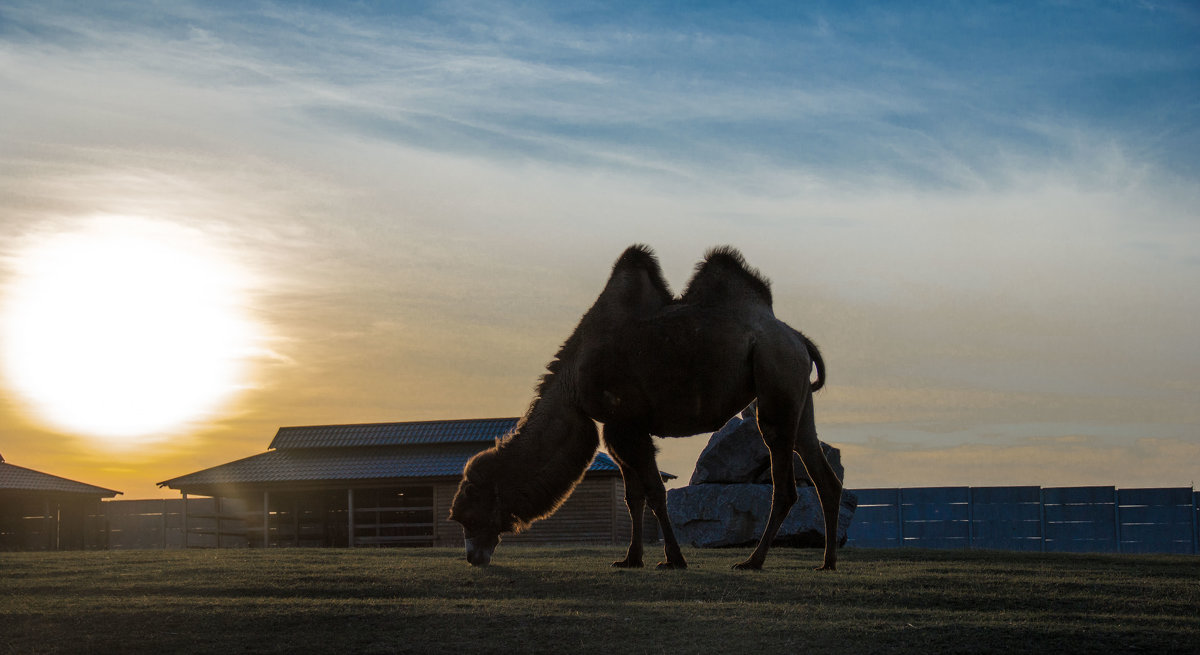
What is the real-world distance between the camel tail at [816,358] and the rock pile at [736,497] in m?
6.73

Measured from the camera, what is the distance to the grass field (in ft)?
22.1

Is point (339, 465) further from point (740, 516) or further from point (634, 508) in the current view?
point (634, 508)

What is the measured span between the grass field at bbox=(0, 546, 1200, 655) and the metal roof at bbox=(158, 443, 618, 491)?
86.5 ft

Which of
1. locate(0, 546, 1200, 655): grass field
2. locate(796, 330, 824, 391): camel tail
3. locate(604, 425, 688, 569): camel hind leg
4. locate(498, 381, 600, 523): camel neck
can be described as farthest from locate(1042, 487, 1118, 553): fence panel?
locate(498, 381, 600, 523): camel neck

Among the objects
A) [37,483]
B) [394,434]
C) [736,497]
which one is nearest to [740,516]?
[736,497]

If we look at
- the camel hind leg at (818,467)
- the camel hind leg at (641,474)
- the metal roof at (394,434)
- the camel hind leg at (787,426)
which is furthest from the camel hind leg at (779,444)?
the metal roof at (394,434)

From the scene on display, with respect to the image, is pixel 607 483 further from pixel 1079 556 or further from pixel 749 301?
pixel 749 301

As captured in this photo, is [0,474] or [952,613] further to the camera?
[0,474]

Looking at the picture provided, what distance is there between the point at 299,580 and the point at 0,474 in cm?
4109

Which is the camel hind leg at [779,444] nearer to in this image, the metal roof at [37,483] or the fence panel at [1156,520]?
the fence panel at [1156,520]

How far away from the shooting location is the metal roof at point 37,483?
44094mm

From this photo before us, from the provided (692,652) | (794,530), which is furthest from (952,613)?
(794,530)

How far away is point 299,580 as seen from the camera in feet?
34.6

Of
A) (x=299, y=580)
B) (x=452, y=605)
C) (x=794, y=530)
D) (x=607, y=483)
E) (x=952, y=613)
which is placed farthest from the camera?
(x=607, y=483)
